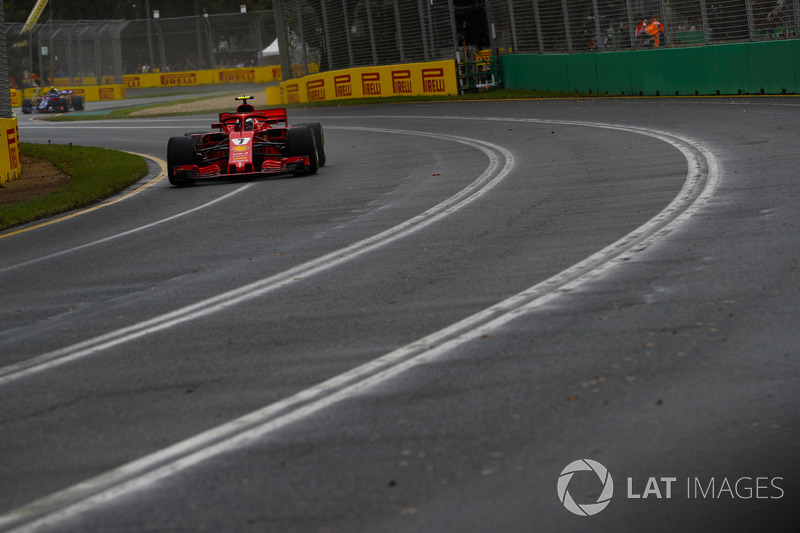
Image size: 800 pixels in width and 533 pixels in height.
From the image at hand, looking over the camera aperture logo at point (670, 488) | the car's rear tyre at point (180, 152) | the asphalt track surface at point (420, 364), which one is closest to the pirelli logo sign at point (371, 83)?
the car's rear tyre at point (180, 152)

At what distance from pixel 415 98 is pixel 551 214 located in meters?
28.1

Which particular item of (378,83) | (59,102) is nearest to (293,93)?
(378,83)

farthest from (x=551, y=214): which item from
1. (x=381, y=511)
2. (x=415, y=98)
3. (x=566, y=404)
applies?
(x=415, y=98)

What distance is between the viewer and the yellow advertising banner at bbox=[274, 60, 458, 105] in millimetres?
38812

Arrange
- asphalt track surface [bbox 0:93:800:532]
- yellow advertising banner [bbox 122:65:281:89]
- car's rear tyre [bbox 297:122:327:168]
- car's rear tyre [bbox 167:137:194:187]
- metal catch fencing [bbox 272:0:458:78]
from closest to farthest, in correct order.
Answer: asphalt track surface [bbox 0:93:800:532] → car's rear tyre [bbox 167:137:194:187] → car's rear tyre [bbox 297:122:327:168] → metal catch fencing [bbox 272:0:458:78] → yellow advertising banner [bbox 122:65:281:89]

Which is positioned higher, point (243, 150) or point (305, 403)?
point (243, 150)

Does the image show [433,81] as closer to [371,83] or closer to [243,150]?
[371,83]

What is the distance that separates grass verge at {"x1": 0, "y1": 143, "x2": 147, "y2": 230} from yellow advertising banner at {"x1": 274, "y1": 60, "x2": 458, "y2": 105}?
1429 centimetres

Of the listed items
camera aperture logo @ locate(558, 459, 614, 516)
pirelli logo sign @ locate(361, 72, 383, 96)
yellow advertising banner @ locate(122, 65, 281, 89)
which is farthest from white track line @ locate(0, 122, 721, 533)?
yellow advertising banner @ locate(122, 65, 281, 89)

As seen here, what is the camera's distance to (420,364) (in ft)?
19.7

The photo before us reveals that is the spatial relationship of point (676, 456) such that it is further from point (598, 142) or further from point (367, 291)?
point (598, 142)

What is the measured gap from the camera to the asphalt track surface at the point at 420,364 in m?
4.24

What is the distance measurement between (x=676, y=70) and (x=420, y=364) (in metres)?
24.6

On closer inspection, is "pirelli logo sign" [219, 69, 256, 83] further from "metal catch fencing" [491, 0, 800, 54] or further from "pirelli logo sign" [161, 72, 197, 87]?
"metal catch fencing" [491, 0, 800, 54]
